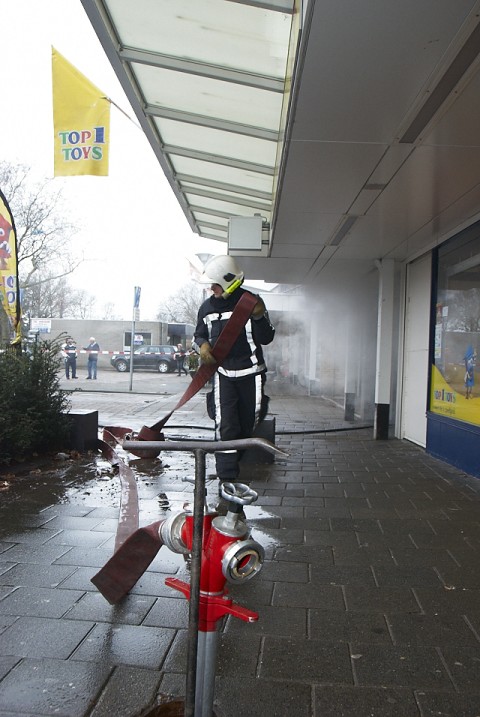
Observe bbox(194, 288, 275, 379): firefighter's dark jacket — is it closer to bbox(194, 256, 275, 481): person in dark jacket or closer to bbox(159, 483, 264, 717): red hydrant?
bbox(194, 256, 275, 481): person in dark jacket

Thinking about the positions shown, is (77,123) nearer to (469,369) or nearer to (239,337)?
(239,337)

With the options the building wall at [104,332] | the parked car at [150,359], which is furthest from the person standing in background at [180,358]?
the building wall at [104,332]

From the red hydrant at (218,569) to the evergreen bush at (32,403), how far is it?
398cm

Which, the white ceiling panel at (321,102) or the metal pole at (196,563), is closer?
the metal pole at (196,563)

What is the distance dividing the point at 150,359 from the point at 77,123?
24472 mm

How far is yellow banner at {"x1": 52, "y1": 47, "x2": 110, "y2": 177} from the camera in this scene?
5648 mm

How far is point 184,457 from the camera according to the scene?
6492 mm

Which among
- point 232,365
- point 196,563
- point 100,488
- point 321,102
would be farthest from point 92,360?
point 196,563

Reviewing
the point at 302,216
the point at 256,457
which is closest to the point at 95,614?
the point at 256,457

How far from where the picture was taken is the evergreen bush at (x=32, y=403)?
5.34 metres

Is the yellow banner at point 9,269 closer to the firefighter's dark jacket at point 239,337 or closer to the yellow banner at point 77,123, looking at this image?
the yellow banner at point 77,123

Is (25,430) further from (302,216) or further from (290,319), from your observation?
(290,319)

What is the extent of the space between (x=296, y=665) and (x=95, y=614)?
0.97 metres

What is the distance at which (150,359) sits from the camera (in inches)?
1180
